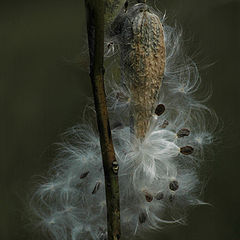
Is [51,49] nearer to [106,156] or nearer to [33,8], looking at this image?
[33,8]

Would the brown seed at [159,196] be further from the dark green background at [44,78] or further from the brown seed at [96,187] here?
the dark green background at [44,78]

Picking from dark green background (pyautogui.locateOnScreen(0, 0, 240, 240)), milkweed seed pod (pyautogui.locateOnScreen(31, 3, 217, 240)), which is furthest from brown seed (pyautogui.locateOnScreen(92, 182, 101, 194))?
dark green background (pyautogui.locateOnScreen(0, 0, 240, 240))

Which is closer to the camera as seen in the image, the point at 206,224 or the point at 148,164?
the point at 148,164

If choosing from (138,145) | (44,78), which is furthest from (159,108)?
(44,78)

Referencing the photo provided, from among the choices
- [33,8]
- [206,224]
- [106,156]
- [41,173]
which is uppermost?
[33,8]

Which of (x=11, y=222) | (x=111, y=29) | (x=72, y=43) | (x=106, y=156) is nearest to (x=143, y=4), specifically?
(x=111, y=29)

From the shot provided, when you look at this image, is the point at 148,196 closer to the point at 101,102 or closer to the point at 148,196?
the point at 148,196

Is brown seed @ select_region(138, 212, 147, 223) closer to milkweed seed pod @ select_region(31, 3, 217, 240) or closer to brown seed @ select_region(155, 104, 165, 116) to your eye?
milkweed seed pod @ select_region(31, 3, 217, 240)
